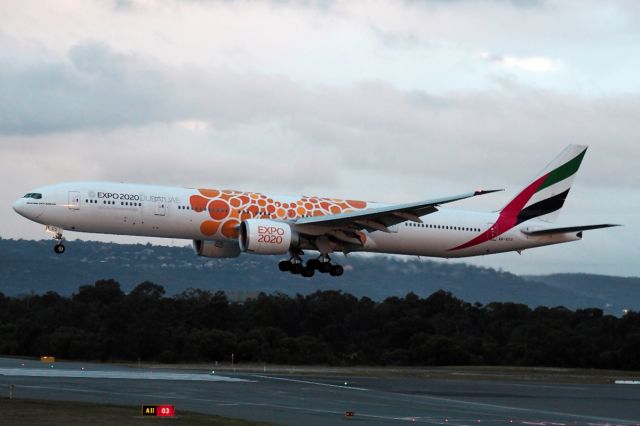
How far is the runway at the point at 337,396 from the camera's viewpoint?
3284 centimetres

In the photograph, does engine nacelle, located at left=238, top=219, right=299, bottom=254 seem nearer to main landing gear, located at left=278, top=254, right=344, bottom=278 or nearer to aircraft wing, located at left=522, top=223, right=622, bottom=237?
main landing gear, located at left=278, top=254, right=344, bottom=278

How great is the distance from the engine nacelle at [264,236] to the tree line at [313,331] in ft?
70.0

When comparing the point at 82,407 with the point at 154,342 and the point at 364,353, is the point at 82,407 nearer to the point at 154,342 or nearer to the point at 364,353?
the point at 154,342

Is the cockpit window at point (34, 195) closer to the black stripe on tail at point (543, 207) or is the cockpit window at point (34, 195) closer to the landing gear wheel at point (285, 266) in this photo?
the landing gear wheel at point (285, 266)

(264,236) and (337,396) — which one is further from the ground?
(264,236)

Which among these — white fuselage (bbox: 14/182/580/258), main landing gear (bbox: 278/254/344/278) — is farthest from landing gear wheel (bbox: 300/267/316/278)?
white fuselage (bbox: 14/182/580/258)

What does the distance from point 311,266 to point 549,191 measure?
14.9 m

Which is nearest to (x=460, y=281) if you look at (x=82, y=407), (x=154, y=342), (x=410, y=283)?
(x=410, y=283)

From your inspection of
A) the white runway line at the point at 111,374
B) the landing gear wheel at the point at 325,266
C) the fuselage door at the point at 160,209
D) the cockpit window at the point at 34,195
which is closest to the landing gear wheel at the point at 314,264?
the landing gear wheel at the point at 325,266

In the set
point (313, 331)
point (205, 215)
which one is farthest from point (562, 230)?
point (313, 331)

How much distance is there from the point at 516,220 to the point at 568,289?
Answer: 8077 centimetres

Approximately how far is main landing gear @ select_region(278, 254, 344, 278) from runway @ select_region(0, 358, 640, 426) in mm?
7750

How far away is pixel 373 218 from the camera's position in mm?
54312

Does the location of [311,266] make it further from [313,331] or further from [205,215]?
[313,331]
